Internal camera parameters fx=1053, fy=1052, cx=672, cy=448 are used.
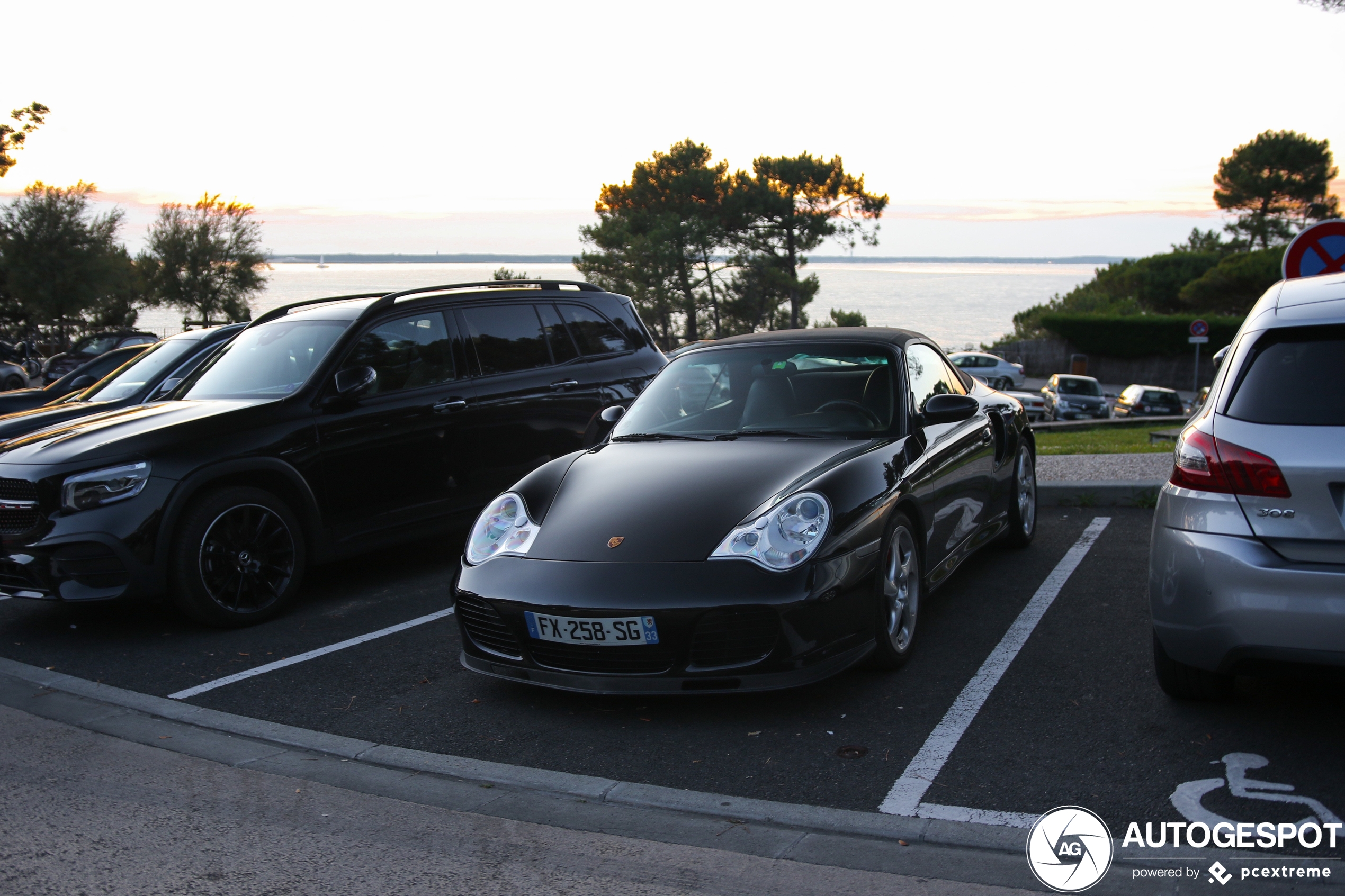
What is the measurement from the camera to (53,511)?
210 inches

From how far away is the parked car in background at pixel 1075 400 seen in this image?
3894 centimetres

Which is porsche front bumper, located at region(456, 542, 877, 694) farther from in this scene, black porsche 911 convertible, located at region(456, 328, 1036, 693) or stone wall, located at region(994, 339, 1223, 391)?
stone wall, located at region(994, 339, 1223, 391)

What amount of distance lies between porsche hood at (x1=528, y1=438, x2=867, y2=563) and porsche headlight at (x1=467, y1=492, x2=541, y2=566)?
8 cm

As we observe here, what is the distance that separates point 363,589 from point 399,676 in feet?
6.01

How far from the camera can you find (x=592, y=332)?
8047mm

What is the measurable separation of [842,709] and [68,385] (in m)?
12.8

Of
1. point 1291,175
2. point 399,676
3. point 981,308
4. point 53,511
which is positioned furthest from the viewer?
point 981,308

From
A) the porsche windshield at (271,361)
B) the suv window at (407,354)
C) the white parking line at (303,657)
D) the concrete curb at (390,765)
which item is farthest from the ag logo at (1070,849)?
the porsche windshield at (271,361)

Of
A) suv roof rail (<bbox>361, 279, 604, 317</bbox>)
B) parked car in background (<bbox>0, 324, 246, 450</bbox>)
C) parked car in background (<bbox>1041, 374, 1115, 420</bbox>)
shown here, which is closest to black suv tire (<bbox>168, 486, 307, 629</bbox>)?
suv roof rail (<bbox>361, 279, 604, 317</bbox>)

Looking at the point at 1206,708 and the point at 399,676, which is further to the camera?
the point at 399,676

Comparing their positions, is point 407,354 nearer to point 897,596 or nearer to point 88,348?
point 897,596

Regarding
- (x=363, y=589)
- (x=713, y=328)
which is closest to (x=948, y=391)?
(x=363, y=589)

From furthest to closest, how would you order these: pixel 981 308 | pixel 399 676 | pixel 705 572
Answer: pixel 981 308, pixel 399 676, pixel 705 572

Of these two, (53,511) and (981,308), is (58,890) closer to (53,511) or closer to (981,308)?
(53,511)
